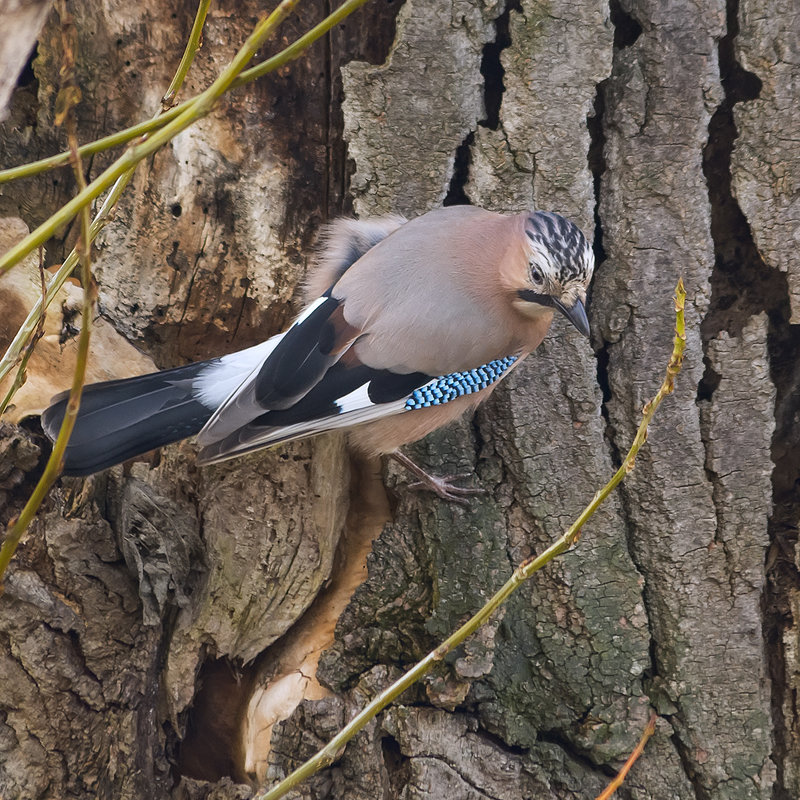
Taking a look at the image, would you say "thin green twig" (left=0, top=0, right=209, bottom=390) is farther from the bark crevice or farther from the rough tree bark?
the bark crevice

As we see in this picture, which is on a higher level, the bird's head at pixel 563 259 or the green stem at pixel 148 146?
the green stem at pixel 148 146

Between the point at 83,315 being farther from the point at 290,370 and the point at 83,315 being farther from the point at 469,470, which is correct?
the point at 469,470

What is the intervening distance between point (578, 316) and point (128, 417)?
1173 mm

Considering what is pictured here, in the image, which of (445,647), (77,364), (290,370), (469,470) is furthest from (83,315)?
(469,470)

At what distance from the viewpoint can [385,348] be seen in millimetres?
2549

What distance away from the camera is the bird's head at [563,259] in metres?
2.22

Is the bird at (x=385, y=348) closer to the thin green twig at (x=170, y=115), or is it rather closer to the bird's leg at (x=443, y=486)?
the bird's leg at (x=443, y=486)

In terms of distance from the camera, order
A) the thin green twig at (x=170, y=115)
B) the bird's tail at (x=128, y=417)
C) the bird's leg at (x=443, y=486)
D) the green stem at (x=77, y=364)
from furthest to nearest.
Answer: the bird's leg at (x=443, y=486) → the bird's tail at (x=128, y=417) → the thin green twig at (x=170, y=115) → the green stem at (x=77, y=364)

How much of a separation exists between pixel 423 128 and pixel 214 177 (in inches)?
23.0

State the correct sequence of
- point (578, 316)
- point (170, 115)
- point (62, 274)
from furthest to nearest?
point (578, 316) < point (62, 274) < point (170, 115)

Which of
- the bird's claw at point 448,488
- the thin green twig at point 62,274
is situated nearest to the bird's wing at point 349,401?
the bird's claw at point 448,488

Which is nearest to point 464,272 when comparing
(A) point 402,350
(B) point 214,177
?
(A) point 402,350

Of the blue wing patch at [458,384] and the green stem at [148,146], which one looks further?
the blue wing patch at [458,384]

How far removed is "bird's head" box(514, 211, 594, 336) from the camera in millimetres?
2217
